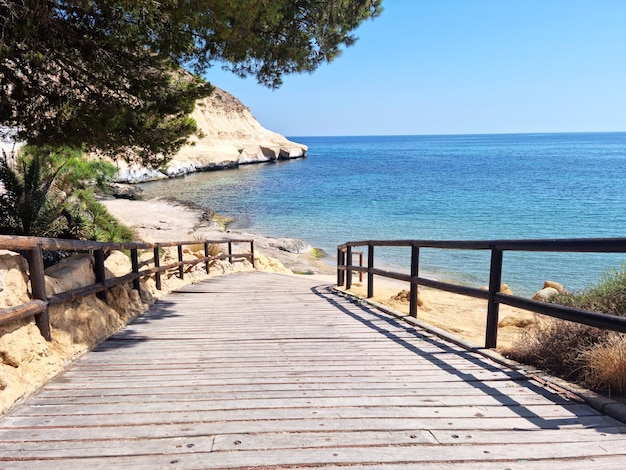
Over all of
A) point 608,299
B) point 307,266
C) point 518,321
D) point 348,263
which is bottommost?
point 307,266

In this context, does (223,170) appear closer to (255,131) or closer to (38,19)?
(255,131)

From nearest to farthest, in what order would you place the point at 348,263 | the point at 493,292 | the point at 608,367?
1. the point at 608,367
2. the point at 493,292
3. the point at 348,263

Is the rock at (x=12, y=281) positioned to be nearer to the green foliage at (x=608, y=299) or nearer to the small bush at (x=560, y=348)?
the small bush at (x=560, y=348)

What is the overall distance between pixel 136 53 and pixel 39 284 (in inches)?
127

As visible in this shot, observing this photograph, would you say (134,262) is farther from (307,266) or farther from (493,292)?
(307,266)

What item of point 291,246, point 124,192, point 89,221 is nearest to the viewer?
point 89,221

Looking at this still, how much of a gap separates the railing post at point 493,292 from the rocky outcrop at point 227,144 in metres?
50.6

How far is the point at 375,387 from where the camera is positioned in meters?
3.18

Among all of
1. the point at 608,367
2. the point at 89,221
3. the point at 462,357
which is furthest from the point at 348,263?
the point at 608,367

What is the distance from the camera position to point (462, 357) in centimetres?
387

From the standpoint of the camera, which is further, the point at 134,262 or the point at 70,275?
the point at 134,262

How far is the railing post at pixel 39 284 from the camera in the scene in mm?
3572

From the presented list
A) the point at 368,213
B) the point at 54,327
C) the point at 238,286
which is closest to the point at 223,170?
the point at 368,213

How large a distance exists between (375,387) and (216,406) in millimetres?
1147
